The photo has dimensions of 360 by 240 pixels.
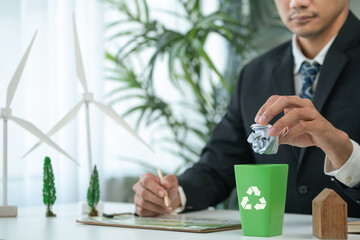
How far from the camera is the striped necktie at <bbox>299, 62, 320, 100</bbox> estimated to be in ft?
6.39

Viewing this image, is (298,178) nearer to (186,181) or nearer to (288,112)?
(186,181)

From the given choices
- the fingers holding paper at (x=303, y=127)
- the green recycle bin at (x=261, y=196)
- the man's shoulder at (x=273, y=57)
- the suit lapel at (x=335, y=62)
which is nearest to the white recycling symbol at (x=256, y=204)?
the green recycle bin at (x=261, y=196)

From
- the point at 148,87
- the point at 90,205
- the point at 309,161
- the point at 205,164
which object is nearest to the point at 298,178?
the point at 309,161

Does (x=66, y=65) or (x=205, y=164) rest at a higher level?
(x=66, y=65)

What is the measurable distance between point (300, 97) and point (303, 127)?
47cm

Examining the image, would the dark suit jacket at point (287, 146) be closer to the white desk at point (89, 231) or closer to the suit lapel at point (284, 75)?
the suit lapel at point (284, 75)

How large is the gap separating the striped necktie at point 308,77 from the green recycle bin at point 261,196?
0.90m

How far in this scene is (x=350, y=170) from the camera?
1.40 m

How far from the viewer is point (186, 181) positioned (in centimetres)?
186

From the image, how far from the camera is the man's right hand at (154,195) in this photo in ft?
5.06

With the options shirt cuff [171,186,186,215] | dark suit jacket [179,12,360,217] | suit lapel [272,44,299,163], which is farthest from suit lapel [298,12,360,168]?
shirt cuff [171,186,186,215]

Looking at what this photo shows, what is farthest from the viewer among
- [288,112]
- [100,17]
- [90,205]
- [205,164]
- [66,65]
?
[100,17]

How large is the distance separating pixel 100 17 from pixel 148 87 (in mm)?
469

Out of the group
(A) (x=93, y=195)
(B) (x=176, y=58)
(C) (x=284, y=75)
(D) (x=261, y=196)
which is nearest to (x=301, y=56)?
(C) (x=284, y=75)
